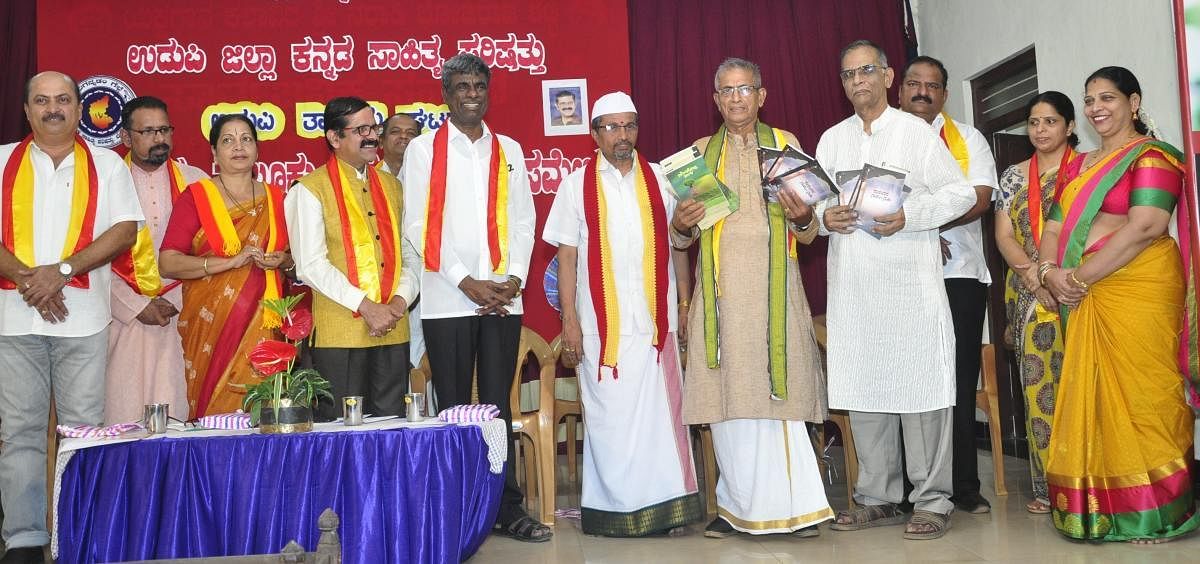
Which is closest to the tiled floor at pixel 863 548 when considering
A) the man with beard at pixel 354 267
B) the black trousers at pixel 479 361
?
the black trousers at pixel 479 361

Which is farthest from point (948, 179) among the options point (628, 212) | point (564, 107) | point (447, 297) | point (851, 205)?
point (564, 107)

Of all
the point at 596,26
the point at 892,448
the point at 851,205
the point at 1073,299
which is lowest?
the point at 892,448

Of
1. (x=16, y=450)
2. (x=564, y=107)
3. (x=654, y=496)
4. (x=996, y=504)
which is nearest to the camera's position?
(x=16, y=450)

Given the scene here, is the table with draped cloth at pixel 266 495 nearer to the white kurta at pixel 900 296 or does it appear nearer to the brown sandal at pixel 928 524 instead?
the white kurta at pixel 900 296

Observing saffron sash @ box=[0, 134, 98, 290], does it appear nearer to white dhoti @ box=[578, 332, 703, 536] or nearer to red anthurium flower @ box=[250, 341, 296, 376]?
red anthurium flower @ box=[250, 341, 296, 376]

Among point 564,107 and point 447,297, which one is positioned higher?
point 564,107

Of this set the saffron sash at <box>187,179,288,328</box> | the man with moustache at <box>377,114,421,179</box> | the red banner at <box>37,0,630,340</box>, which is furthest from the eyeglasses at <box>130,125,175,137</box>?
the red banner at <box>37,0,630,340</box>

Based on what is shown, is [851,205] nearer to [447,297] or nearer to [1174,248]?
[1174,248]

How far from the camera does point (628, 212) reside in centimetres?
427

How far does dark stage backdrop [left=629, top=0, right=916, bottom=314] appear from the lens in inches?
272

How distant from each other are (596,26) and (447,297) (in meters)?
3.16

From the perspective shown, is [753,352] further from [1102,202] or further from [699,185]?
[1102,202]

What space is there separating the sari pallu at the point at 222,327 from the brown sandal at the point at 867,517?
92.4 inches

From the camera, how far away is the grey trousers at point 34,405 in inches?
151
